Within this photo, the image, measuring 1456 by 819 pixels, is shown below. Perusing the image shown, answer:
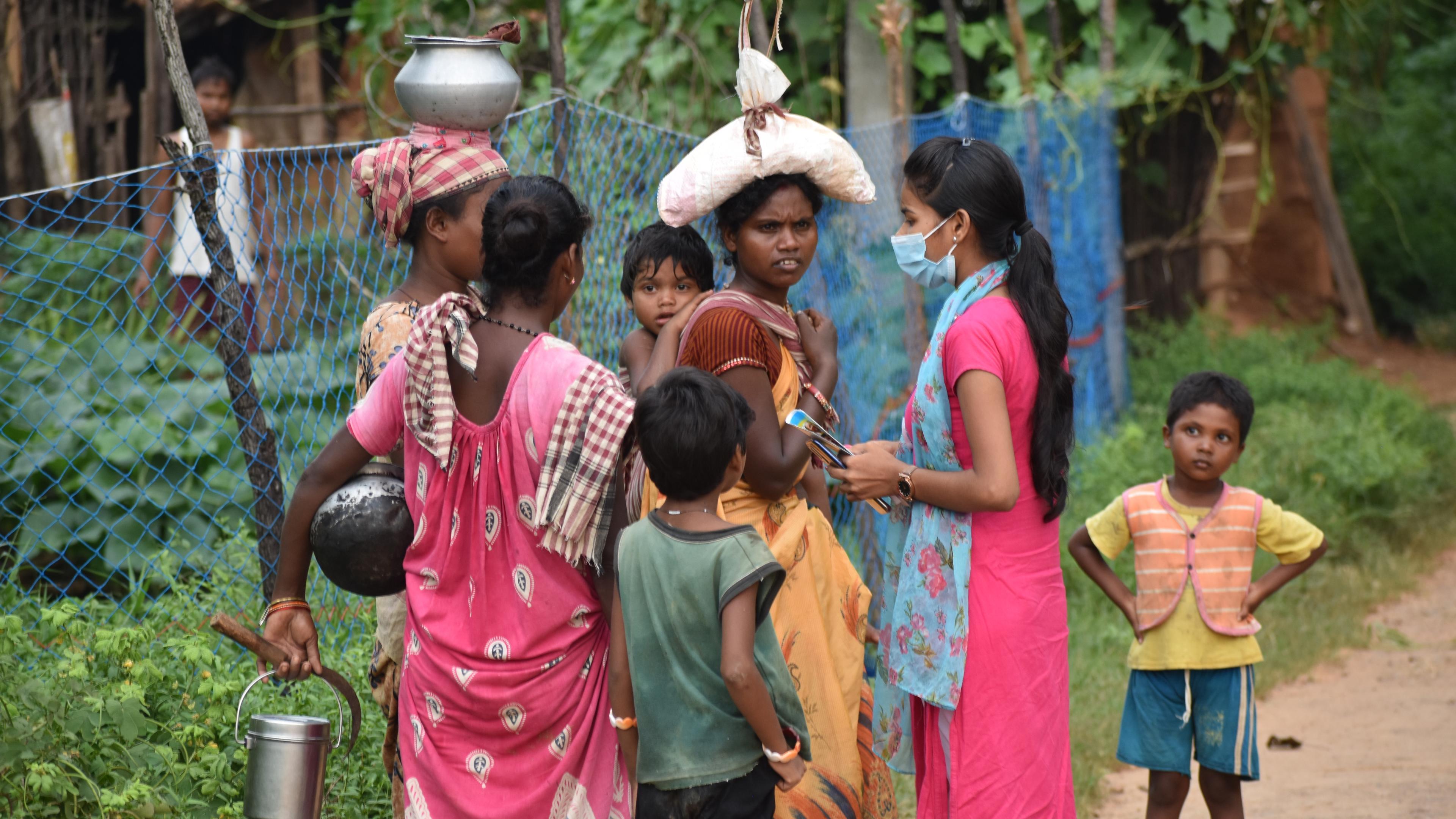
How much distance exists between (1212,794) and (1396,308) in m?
11.8

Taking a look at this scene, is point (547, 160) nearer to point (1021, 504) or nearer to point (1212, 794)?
point (1021, 504)

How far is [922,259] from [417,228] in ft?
3.43

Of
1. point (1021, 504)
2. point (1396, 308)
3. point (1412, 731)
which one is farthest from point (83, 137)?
point (1396, 308)

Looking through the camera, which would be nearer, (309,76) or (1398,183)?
(309,76)

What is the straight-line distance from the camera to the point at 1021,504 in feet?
8.58

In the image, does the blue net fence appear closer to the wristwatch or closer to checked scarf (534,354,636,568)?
checked scarf (534,354,636,568)

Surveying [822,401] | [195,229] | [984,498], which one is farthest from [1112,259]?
[984,498]

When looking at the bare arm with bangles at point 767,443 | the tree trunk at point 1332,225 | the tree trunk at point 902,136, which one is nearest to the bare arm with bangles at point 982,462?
the bare arm with bangles at point 767,443

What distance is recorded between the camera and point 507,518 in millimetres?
2336

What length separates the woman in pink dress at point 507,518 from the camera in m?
2.28

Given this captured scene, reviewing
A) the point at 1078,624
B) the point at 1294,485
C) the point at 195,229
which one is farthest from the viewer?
the point at 1294,485

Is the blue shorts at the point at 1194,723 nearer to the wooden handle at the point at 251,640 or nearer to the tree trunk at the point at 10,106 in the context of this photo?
the wooden handle at the point at 251,640

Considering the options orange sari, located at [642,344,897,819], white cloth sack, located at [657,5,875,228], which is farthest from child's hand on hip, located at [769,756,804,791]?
white cloth sack, located at [657,5,875,228]

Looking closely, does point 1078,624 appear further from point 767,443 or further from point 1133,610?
point 767,443
